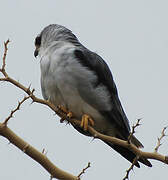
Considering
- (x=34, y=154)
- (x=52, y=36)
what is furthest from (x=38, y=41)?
(x=34, y=154)

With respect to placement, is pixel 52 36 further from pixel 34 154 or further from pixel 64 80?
pixel 34 154

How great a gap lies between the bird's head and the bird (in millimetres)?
84

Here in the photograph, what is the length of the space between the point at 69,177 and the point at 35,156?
373 millimetres

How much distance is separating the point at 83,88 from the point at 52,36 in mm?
1396

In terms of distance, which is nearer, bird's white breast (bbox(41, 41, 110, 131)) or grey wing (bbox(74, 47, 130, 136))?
bird's white breast (bbox(41, 41, 110, 131))

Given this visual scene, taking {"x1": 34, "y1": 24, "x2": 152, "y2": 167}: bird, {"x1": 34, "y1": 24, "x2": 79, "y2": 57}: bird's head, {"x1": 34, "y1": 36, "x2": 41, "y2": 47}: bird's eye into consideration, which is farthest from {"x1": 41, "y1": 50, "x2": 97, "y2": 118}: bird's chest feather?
{"x1": 34, "y1": 36, "x2": 41, "y2": 47}: bird's eye

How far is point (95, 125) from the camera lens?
255 inches

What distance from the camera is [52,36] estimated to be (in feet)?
22.9

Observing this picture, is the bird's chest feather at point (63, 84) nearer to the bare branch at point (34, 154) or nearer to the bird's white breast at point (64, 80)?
the bird's white breast at point (64, 80)

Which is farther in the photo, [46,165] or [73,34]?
[73,34]

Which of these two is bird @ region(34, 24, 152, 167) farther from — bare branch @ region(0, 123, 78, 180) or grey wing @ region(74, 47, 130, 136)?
bare branch @ region(0, 123, 78, 180)

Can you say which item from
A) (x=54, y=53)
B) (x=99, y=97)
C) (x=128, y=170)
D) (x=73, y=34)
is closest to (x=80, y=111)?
(x=99, y=97)

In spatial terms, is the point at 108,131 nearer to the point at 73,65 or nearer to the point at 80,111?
the point at 80,111

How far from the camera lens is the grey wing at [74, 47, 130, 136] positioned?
20.4 feet
